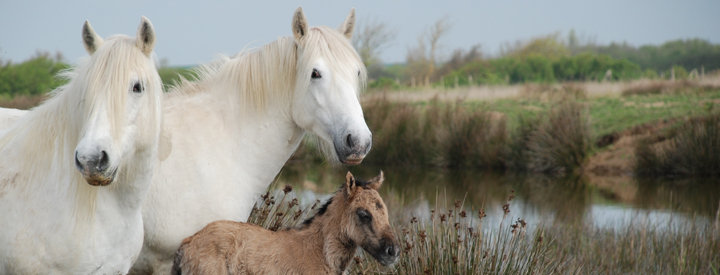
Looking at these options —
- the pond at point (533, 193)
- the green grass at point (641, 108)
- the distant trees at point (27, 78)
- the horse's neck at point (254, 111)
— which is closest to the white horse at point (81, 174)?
the horse's neck at point (254, 111)

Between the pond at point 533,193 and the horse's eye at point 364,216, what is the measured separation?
5052 mm

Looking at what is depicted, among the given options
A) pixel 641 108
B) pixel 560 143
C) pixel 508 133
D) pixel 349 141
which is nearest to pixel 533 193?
pixel 560 143

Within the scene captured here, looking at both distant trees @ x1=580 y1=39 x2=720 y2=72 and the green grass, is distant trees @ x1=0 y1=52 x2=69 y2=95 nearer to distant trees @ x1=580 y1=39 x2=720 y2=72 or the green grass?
the green grass

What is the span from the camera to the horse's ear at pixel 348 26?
3.79m

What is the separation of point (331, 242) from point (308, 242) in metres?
0.14

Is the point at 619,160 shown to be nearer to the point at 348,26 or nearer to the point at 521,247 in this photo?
the point at 521,247

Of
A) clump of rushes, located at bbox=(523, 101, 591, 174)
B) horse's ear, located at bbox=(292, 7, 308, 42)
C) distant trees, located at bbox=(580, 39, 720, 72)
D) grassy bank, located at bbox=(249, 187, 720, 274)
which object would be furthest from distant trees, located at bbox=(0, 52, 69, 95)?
distant trees, located at bbox=(580, 39, 720, 72)

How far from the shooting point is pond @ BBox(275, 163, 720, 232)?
988 cm

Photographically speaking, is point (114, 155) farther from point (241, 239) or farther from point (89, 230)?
point (241, 239)

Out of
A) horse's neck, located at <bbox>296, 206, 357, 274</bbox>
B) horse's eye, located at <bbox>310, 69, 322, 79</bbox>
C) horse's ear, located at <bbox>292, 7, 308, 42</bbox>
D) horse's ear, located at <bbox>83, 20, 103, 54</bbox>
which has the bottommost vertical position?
horse's neck, located at <bbox>296, 206, 357, 274</bbox>

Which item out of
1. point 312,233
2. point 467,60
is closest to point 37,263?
point 312,233

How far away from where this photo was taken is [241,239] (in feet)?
11.2

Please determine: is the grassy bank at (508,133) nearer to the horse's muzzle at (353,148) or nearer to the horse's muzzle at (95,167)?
the horse's muzzle at (353,148)

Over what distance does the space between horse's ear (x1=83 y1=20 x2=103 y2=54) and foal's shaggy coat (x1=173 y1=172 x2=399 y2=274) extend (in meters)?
1.07
